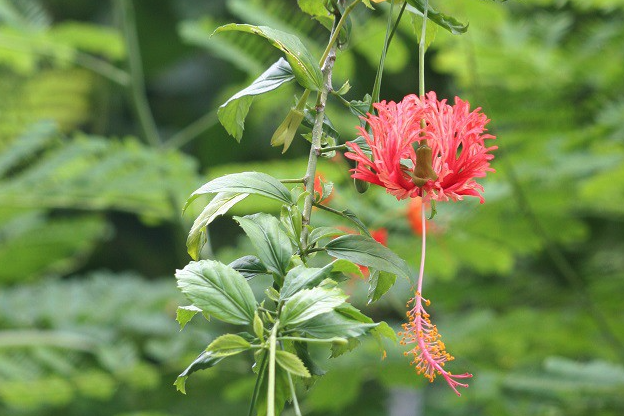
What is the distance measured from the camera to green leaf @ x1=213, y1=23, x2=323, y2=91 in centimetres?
58

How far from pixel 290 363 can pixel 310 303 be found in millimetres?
37

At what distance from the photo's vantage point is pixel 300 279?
0.52m

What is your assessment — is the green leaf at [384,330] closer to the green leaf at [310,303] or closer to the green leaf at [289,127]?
the green leaf at [310,303]

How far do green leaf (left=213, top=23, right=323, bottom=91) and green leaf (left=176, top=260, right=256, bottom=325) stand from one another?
15cm

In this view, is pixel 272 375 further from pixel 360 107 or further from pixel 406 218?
pixel 406 218

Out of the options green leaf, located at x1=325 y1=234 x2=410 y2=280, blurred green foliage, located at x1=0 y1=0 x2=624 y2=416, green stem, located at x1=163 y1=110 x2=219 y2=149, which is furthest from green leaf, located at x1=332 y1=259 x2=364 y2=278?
green stem, located at x1=163 y1=110 x2=219 y2=149

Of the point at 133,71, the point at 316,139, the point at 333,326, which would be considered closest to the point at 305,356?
the point at 333,326

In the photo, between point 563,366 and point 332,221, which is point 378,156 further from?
point 332,221

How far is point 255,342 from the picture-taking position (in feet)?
1.78

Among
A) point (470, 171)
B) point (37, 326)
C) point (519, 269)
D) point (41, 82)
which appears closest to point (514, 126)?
point (519, 269)

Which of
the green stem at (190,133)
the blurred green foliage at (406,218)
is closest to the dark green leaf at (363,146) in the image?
the blurred green foliage at (406,218)

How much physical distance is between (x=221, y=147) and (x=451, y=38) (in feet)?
6.68

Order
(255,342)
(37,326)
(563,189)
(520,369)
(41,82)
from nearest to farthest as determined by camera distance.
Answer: (255,342) → (520,369) → (563,189) → (37,326) → (41,82)

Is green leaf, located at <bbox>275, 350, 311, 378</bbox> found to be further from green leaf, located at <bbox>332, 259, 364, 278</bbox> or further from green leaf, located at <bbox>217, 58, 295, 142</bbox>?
green leaf, located at <bbox>217, 58, 295, 142</bbox>
